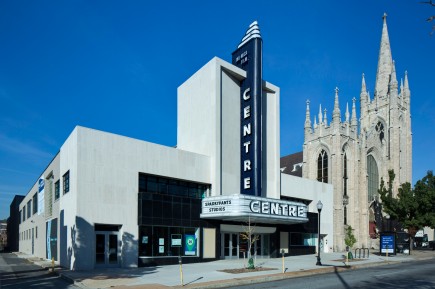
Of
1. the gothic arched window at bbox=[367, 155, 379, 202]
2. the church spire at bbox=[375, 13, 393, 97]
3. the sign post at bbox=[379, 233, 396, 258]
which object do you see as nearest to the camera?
the sign post at bbox=[379, 233, 396, 258]

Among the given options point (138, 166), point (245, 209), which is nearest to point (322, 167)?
point (245, 209)

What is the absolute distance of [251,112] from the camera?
33.6 metres

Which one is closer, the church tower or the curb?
the curb

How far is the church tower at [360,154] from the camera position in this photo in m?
54.9

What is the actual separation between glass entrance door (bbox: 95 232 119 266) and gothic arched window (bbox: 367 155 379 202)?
1791 inches

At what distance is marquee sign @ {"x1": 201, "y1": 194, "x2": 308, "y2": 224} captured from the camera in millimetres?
29281

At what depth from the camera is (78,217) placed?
24984 mm

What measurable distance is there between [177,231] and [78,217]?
25.1 feet

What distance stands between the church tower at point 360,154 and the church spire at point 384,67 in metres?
2.05

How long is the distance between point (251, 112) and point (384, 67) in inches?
2101

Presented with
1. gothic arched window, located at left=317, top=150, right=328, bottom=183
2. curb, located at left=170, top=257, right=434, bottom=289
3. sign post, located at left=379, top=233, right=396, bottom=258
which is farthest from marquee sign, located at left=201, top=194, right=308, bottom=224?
gothic arched window, located at left=317, top=150, right=328, bottom=183

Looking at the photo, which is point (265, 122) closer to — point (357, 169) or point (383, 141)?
point (357, 169)

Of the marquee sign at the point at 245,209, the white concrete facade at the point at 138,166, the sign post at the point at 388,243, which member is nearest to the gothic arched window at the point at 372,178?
the sign post at the point at 388,243

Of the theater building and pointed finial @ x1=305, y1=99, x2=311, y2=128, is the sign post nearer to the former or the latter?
the theater building
